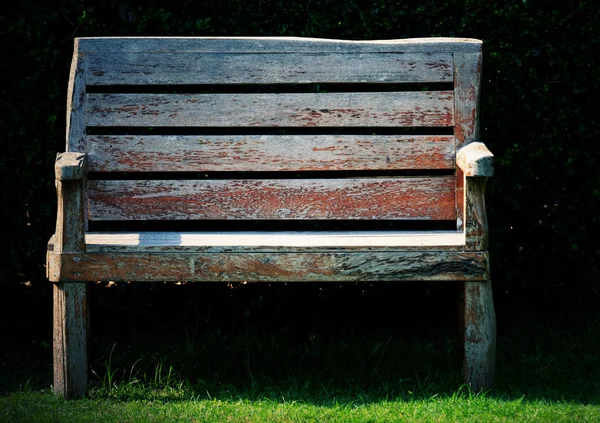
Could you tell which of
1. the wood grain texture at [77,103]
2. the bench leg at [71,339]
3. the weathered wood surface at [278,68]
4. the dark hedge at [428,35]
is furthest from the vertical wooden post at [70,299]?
the dark hedge at [428,35]

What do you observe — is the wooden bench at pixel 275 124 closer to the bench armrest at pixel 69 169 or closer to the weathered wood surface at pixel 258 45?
the weathered wood surface at pixel 258 45

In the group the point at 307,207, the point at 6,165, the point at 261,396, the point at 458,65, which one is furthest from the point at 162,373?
the point at 458,65

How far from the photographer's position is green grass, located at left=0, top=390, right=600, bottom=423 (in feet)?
9.44

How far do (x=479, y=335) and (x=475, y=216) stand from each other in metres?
0.44

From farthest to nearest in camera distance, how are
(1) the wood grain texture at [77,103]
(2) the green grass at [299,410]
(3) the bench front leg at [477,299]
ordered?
(1) the wood grain texture at [77,103] < (3) the bench front leg at [477,299] < (2) the green grass at [299,410]

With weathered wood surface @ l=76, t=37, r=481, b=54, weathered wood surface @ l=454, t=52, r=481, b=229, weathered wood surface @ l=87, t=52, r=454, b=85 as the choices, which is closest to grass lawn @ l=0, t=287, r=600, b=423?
weathered wood surface @ l=454, t=52, r=481, b=229

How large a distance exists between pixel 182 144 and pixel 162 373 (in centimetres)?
98

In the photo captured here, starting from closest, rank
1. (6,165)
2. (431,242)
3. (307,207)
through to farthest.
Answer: (431,242)
(307,207)
(6,165)

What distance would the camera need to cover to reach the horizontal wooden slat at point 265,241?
2994 mm

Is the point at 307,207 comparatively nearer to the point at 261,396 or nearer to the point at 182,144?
the point at 182,144

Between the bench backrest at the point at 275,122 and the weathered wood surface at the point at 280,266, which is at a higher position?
the bench backrest at the point at 275,122

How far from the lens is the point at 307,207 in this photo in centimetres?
343

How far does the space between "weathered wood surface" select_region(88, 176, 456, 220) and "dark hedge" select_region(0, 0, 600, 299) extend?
16.6 inches

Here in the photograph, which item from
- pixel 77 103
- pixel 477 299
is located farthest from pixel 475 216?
pixel 77 103
